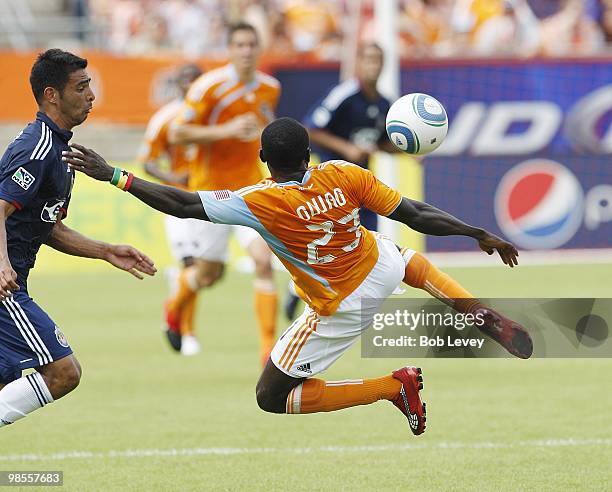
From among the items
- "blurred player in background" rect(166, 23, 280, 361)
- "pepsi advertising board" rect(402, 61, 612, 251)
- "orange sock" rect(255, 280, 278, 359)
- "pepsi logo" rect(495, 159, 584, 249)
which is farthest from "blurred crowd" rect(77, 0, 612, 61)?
"orange sock" rect(255, 280, 278, 359)

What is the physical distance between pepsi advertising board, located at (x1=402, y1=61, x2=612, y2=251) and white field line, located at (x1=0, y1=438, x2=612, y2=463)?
489 inches

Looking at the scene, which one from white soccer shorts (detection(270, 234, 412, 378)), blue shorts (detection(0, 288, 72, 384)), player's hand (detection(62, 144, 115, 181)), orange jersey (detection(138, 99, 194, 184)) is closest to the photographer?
player's hand (detection(62, 144, 115, 181))

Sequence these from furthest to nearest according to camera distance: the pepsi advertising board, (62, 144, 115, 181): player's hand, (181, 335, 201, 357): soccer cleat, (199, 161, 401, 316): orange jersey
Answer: the pepsi advertising board
(181, 335, 201, 357): soccer cleat
(199, 161, 401, 316): orange jersey
(62, 144, 115, 181): player's hand

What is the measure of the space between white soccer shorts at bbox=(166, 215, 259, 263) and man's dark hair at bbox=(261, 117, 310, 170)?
4.42 metres

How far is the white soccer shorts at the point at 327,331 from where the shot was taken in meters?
7.03

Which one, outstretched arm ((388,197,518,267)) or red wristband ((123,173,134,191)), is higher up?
red wristband ((123,173,134,191))

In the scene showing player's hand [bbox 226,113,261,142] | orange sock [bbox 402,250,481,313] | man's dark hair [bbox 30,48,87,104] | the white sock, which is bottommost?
the white sock

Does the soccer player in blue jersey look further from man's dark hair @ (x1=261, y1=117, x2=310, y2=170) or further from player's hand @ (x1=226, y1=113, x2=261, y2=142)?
player's hand @ (x1=226, y1=113, x2=261, y2=142)

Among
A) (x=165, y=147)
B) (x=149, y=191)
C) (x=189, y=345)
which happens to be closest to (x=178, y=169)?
(x=165, y=147)

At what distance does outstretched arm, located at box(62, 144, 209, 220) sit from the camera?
6.20 m

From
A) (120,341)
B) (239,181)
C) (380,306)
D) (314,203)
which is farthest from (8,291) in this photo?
(120,341)

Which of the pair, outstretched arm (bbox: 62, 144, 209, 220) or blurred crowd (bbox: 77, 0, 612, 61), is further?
blurred crowd (bbox: 77, 0, 612, 61)

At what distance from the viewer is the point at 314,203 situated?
21.7ft

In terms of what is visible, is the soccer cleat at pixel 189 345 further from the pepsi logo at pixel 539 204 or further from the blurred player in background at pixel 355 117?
the pepsi logo at pixel 539 204
